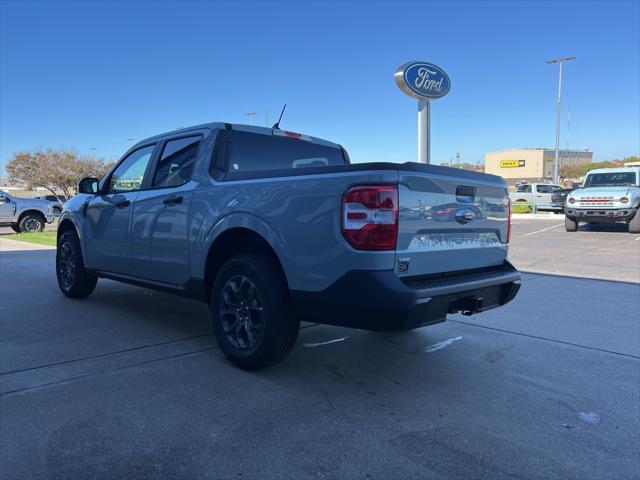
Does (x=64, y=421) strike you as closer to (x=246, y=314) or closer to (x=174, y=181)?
(x=246, y=314)

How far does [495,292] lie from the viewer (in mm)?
3863

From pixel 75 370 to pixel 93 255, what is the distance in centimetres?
224

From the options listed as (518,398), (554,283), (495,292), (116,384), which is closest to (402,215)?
(495,292)

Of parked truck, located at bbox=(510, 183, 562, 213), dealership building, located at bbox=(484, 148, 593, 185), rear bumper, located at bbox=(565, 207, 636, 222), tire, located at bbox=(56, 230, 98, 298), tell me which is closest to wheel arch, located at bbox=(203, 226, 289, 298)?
tire, located at bbox=(56, 230, 98, 298)

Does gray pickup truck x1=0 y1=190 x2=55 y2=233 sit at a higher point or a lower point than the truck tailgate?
lower

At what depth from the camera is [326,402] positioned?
333cm

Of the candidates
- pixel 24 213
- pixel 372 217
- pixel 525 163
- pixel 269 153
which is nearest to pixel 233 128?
pixel 269 153

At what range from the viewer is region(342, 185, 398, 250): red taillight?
9.81 feet

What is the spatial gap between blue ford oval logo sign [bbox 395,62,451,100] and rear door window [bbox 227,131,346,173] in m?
7.33

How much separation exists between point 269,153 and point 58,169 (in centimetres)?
5183

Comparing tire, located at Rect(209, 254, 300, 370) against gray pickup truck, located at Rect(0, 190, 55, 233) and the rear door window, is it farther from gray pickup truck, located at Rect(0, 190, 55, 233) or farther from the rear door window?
gray pickup truck, located at Rect(0, 190, 55, 233)

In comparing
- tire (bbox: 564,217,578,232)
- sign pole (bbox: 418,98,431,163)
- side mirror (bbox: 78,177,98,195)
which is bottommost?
tire (bbox: 564,217,578,232)

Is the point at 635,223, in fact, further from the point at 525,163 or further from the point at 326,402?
the point at 525,163

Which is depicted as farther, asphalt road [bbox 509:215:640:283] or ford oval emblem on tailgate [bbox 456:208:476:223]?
asphalt road [bbox 509:215:640:283]
